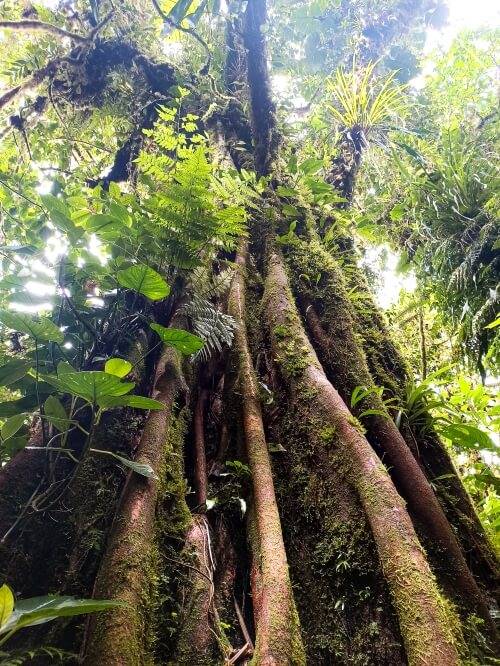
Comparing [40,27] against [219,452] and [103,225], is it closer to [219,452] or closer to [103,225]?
[103,225]

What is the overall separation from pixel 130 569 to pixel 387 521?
2.89 feet

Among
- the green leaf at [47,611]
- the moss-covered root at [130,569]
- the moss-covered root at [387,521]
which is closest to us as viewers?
the green leaf at [47,611]

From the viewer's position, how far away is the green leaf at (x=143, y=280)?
1744 millimetres

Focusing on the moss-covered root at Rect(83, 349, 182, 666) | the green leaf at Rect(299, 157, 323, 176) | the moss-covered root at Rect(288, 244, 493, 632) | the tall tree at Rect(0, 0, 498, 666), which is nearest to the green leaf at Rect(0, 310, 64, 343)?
the tall tree at Rect(0, 0, 498, 666)

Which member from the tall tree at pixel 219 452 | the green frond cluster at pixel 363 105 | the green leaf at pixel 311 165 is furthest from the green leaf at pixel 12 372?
the green frond cluster at pixel 363 105

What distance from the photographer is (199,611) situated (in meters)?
1.48

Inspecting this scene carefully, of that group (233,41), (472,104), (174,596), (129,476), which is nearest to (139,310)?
(129,476)

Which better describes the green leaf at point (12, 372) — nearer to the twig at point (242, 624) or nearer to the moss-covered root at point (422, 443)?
the twig at point (242, 624)

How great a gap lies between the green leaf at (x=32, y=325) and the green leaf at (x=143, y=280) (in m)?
0.32

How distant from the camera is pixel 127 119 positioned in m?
4.97

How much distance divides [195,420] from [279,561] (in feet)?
2.84

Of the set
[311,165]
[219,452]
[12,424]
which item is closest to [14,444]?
[12,424]

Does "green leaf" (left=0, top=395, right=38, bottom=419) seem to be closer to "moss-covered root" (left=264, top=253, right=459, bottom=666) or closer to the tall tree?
the tall tree

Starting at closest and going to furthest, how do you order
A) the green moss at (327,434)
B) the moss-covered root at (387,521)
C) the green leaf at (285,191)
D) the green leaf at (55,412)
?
1. the moss-covered root at (387,521)
2. the green leaf at (55,412)
3. the green moss at (327,434)
4. the green leaf at (285,191)
